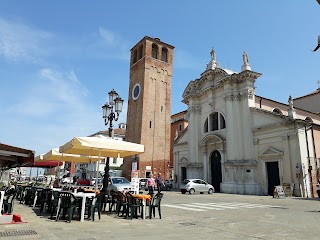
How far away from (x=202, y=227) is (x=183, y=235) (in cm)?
136

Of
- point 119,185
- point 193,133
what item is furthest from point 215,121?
point 119,185

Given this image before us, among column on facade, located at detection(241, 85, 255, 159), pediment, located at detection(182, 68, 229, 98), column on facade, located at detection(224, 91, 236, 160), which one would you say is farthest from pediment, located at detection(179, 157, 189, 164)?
column on facade, located at detection(241, 85, 255, 159)

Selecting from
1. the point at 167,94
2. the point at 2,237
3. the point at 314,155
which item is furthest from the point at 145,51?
the point at 2,237

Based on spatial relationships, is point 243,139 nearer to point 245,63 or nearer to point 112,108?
point 245,63

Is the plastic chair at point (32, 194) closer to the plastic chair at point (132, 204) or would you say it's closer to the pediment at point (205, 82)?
the plastic chair at point (132, 204)

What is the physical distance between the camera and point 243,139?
26375 millimetres

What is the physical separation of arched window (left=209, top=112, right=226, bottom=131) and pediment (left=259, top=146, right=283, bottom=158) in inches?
224

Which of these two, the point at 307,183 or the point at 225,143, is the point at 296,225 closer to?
the point at 307,183

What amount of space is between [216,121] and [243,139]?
15.2 feet

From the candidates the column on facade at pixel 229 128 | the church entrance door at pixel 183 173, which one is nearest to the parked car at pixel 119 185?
the column on facade at pixel 229 128

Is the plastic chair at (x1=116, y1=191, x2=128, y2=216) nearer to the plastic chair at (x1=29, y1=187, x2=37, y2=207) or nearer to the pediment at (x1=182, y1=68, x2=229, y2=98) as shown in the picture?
the plastic chair at (x1=29, y1=187, x2=37, y2=207)

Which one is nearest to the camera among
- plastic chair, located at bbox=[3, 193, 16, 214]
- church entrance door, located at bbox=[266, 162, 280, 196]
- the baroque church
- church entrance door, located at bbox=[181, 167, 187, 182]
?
plastic chair, located at bbox=[3, 193, 16, 214]

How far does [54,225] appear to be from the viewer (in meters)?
6.92

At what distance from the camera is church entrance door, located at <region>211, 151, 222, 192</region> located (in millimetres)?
28605
